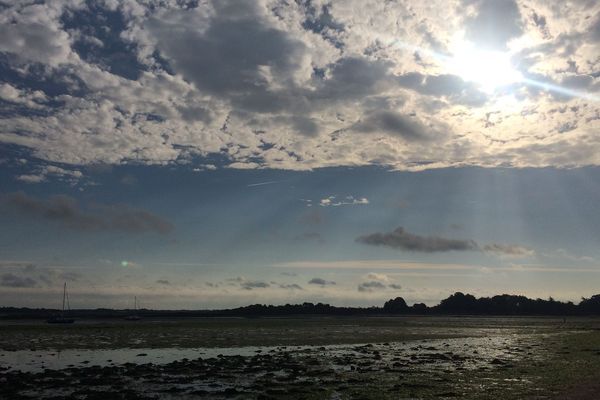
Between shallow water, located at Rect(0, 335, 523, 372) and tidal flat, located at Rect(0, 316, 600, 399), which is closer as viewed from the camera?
tidal flat, located at Rect(0, 316, 600, 399)

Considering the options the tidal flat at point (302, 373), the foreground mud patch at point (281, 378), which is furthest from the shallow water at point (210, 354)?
the foreground mud patch at point (281, 378)

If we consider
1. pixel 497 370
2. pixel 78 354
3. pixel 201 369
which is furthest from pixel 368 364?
pixel 78 354

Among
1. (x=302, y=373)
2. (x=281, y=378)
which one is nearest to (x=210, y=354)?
(x=302, y=373)

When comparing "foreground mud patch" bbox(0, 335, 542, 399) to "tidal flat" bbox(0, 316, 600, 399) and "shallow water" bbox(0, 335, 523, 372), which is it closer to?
"tidal flat" bbox(0, 316, 600, 399)

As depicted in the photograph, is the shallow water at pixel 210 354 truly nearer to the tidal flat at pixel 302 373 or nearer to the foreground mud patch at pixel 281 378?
the tidal flat at pixel 302 373

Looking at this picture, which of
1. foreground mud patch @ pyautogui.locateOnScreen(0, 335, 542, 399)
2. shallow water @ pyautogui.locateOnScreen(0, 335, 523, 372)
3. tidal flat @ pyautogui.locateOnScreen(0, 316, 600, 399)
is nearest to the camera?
tidal flat @ pyautogui.locateOnScreen(0, 316, 600, 399)

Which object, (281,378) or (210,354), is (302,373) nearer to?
(281,378)

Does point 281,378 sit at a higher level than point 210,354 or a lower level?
higher

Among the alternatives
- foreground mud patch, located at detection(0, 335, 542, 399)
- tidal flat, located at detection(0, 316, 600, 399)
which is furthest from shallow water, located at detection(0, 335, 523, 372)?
foreground mud patch, located at detection(0, 335, 542, 399)

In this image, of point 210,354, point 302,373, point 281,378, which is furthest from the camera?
point 210,354

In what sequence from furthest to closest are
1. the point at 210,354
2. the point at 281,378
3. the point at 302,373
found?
1. the point at 210,354
2. the point at 302,373
3. the point at 281,378

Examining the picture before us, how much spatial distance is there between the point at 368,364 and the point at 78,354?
29770mm

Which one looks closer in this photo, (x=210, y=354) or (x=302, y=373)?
(x=302, y=373)

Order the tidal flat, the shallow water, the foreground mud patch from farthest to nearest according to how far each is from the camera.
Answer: the shallow water, the foreground mud patch, the tidal flat
